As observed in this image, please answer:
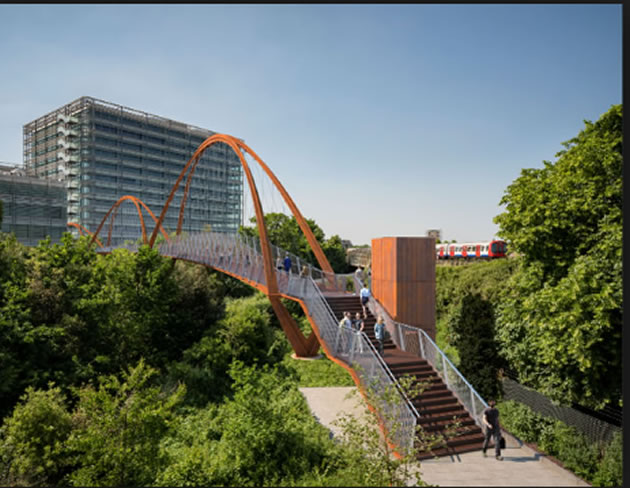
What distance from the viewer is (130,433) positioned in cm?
959

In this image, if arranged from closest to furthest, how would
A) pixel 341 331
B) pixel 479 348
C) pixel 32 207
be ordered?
pixel 341 331 < pixel 479 348 < pixel 32 207

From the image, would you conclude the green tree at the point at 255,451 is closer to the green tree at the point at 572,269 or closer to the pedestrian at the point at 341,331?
the pedestrian at the point at 341,331

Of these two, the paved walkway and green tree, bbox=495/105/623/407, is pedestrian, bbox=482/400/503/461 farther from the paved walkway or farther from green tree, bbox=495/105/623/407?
green tree, bbox=495/105/623/407

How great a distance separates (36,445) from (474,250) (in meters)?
31.2

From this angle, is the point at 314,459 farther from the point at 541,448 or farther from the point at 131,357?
the point at 131,357

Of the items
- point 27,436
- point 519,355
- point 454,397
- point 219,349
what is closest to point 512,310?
point 519,355

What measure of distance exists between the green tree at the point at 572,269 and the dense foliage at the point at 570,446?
938 millimetres

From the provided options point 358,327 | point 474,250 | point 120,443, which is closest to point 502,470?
point 358,327

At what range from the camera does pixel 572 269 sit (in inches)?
424

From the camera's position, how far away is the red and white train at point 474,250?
3180 cm

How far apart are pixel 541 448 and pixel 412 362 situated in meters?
3.62

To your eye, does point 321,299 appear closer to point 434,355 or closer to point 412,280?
point 412,280

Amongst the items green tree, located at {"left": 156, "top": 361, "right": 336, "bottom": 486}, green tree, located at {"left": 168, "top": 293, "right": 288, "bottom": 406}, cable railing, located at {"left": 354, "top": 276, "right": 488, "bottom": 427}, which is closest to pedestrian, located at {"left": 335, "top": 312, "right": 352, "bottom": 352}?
cable railing, located at {"left": 354, "top": 276, "right": 488, "bottom": 427}

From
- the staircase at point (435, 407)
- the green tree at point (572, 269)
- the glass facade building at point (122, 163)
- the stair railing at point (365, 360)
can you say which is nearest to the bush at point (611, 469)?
the green tree at point (572, 269)
